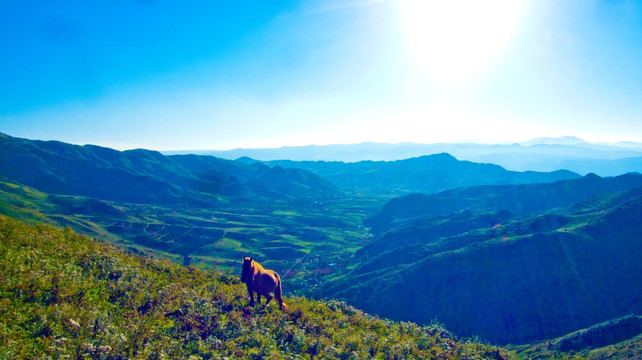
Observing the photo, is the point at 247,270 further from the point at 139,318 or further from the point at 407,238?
the point at 407,238

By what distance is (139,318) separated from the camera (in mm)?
9531

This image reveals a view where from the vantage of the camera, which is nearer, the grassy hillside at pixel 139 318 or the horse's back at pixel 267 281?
the grassy hillside at pixel 139 318

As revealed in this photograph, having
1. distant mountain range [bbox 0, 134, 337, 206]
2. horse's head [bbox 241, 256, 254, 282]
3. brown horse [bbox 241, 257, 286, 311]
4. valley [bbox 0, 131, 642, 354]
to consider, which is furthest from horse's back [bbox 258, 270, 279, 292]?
distant mountain range [bbox 0, 134, 337, 206]

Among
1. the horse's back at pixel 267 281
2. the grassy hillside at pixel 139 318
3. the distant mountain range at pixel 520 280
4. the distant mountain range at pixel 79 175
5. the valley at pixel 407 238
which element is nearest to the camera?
the grassy hillside at pixel 139 318

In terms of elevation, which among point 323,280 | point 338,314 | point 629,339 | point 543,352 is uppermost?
point 338,314

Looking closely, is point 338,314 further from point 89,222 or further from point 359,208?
point 359,208

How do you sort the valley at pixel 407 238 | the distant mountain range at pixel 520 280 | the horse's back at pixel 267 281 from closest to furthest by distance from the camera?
the horse's back at pixel 267 281
the distant mountain range at pixel 520 280
the valley at pixel 407 238

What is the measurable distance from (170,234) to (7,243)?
113687mm

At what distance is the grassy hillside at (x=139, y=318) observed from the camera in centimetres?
767

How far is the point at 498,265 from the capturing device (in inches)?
2440

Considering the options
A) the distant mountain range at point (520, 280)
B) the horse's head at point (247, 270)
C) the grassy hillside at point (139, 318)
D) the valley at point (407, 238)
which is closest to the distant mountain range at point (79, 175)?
the valley at point (407, 238)

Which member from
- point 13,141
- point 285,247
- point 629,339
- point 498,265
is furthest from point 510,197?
point 13,141

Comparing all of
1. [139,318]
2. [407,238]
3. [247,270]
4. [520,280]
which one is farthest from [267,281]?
[407,238]

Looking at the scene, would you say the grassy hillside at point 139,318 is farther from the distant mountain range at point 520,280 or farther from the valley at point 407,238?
the distant mountain range at point 520,280
